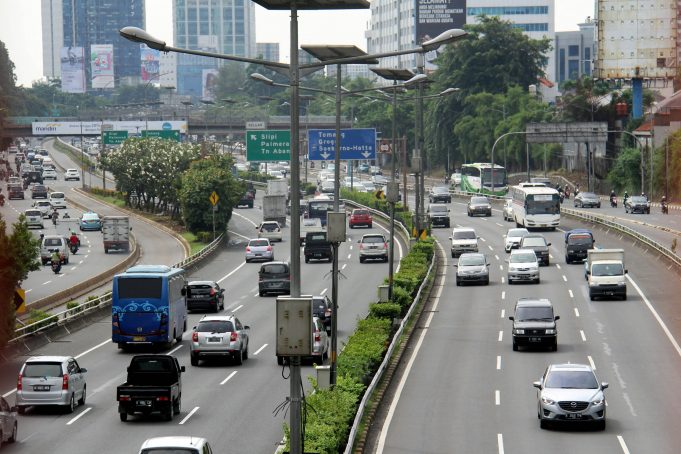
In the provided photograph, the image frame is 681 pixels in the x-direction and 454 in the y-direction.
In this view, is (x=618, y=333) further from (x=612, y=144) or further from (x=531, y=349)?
(x=612, y=144)

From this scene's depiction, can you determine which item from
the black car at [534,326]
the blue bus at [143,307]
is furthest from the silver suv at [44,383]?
the black car at [534,326]

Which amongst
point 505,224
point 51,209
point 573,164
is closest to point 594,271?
point 505,224

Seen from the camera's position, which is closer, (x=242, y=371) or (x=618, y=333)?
(x=242, y=371)

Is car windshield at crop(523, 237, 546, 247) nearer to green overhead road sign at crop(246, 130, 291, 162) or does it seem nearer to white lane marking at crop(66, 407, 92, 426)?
green overhead road sign at crop(246, 130, 291, 162)

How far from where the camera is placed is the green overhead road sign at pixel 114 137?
150m

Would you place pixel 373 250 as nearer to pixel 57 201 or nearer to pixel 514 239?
pixel 514 239

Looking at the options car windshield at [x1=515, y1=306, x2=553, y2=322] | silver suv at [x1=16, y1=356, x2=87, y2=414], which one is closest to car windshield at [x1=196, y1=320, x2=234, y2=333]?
silver suv at [x1=16, y1=356, x2=87, y2=414]

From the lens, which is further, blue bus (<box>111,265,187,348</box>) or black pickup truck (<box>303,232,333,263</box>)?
black pickup truck (<box>303,232,333,263</box>)

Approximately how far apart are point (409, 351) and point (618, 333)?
8680 mm

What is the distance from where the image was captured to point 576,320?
53.7 meters

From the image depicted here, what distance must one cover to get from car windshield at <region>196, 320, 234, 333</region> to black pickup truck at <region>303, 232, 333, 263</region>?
3768 cm

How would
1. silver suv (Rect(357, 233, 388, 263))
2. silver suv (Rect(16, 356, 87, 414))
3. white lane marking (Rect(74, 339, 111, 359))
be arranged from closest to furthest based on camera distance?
1. silver suv (Rect(16, 356, 87, 414))
2. white lane marking (Rect(74, 339, 111, 359))
3. silver suv (Rect(357, 233, 388, 263))

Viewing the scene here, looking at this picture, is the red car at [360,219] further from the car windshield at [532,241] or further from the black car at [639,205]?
the car windshield at [532,241]

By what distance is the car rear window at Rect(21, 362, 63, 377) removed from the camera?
33.6 m
